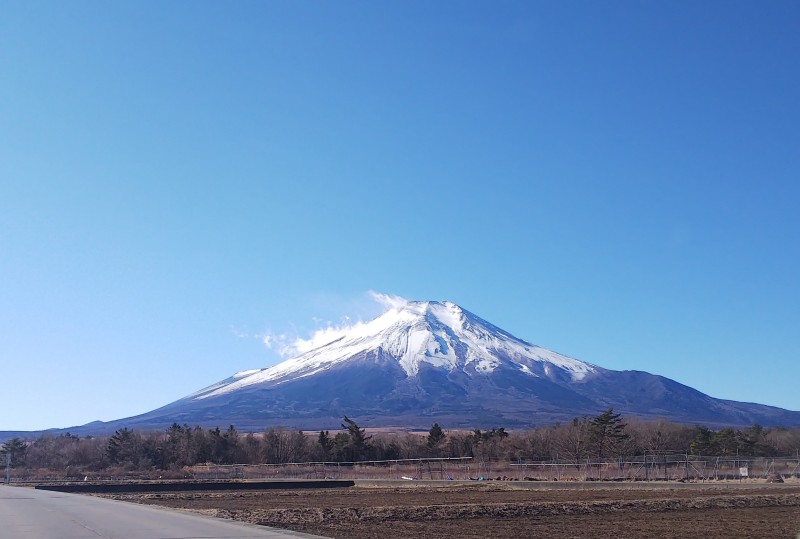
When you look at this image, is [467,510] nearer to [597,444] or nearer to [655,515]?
[655,515]

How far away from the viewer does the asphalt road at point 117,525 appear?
821 inches

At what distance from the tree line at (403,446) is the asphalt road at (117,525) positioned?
6203 cm

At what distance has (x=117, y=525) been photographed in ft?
78.9

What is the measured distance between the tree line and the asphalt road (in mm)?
62033

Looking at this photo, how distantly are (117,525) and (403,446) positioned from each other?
280 feet

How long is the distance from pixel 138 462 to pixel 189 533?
90.5m

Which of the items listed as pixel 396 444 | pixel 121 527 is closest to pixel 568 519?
pixel 121 527

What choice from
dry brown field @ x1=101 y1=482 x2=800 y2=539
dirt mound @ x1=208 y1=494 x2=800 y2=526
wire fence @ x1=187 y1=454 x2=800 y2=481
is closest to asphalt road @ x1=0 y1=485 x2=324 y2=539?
dry brown field @ x1=101 y1=482 x2=800 y2=539

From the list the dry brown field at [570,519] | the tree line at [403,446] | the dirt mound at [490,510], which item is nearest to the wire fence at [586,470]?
the tree line at [403,446]

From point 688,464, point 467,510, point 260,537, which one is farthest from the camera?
point 688,464

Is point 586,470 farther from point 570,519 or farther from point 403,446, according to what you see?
point 403,446

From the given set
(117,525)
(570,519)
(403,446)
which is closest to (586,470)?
(570,519)

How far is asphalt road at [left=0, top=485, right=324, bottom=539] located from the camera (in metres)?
20.8

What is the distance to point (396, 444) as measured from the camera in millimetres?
108188
